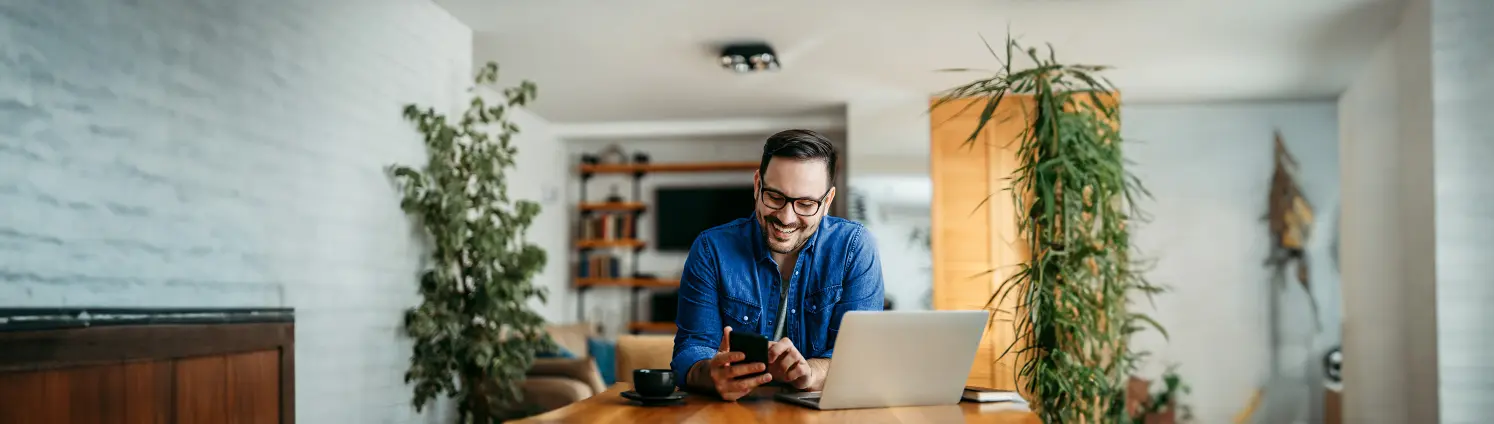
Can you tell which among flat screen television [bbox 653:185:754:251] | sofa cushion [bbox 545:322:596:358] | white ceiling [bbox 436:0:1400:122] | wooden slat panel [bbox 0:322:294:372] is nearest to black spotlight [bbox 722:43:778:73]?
white ceiling [bbox 436:0:1400:122]

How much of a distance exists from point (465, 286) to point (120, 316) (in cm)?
199

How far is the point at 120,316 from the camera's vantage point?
2822 millimetres

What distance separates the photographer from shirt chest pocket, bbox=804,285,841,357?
2287 mm

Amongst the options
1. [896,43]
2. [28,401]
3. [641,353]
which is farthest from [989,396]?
[896,43]

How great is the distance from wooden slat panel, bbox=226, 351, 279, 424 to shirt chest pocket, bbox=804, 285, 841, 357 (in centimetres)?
205

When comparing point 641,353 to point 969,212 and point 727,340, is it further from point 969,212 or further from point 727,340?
point 969,212

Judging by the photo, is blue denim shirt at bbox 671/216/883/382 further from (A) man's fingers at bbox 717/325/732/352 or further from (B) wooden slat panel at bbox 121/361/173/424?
(B) wooden slat panel at bbox 121/361/173/424

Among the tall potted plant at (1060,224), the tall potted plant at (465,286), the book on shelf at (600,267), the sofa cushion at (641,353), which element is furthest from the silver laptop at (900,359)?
the book on shelf at (600,267)

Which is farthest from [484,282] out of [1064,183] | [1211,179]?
[1211,179]

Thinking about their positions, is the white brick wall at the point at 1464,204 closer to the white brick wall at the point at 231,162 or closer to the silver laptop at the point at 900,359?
the silver laptop at the point at 900,359

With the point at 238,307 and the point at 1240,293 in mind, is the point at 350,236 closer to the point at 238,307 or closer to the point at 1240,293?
the point at 238,307

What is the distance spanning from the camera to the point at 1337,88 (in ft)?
22.7

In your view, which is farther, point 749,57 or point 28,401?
point 749,57

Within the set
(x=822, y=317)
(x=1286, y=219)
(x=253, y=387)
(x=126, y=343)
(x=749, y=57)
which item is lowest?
(x=253, y=387)
